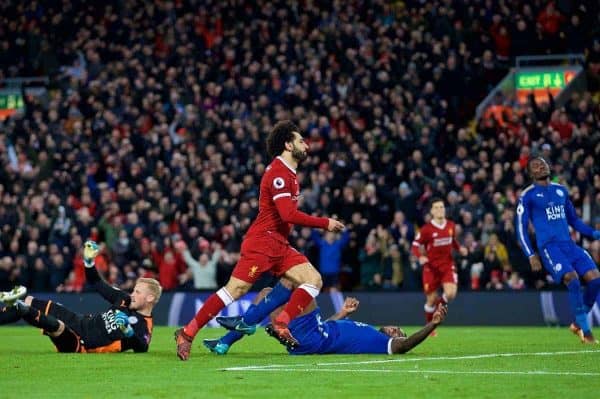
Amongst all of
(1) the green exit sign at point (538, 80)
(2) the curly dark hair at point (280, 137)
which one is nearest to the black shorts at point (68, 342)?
(2) the curly dark hair at point (280, 137)

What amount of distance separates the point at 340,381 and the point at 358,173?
16569 millimetres

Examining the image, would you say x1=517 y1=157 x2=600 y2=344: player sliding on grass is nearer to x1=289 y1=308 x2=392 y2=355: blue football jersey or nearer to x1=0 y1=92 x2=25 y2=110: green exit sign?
x1=289 y1=308 x2=392 y2=355: blue football jersey

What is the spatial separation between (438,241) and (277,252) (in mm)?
7928

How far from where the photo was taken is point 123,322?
1366 cm

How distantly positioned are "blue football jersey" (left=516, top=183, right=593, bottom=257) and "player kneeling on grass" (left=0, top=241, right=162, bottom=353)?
5.36 m

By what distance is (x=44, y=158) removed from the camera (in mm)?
31031

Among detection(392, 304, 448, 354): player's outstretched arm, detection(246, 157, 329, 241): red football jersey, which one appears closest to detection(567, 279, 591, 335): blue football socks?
detection(392, 304, 448, 354): player's outstretched arm

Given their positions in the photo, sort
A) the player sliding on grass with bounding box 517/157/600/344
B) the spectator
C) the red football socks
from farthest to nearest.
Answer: the spectator
the player sliding on grass with bounding box 517/157/600/344
the red football socks

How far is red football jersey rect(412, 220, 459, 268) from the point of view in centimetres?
2102

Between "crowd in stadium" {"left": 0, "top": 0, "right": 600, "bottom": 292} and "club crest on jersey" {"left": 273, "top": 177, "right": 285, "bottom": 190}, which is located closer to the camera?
"club crest on jersey" {"left": 273, "top": 177, "right": 285, "bottom": 190}

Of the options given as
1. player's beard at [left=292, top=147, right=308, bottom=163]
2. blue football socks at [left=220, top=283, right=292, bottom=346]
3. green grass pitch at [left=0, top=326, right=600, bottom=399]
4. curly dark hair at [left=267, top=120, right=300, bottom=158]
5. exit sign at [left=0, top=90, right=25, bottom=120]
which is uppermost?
exit sign at [left=0, top=90, right=25, bottom=120]

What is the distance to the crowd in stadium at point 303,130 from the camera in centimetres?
2531

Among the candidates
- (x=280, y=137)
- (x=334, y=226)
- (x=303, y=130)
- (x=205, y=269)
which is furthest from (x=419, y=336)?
(x=303, y=130)

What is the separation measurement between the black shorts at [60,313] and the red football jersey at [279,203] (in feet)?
7.25
